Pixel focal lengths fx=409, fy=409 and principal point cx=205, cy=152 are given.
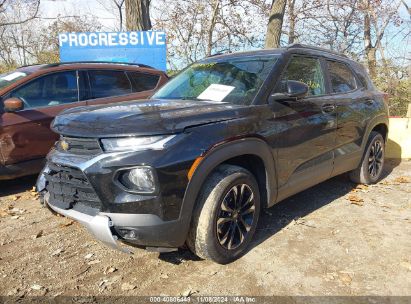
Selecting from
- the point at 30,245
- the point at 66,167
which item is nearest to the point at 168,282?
the point at 66,167

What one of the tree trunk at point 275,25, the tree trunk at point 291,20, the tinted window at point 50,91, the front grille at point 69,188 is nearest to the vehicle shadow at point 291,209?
the front grille at point 69,188

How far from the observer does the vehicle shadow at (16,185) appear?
5.60 m

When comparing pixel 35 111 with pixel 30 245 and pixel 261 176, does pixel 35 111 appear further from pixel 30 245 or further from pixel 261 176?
pixel 261 176

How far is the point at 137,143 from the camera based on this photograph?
292cm

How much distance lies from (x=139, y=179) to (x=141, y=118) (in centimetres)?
49

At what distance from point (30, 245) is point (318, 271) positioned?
2644mm

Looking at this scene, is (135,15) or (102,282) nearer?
(102,282)

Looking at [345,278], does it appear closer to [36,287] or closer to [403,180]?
[36,287]

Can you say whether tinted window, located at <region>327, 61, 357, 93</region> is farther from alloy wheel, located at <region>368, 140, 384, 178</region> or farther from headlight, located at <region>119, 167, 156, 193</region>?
headlight, located at <region>119, 167, 156, 193</region>

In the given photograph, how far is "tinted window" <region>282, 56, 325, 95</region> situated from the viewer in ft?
13.5

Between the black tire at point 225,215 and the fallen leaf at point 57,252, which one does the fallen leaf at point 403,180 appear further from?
the fallen leaf at point 57,252

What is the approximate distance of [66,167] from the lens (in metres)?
3.13

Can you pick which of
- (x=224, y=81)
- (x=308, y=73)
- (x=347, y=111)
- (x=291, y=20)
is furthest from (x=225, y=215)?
(x=291, y=20)

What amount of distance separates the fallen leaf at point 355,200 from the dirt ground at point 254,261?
0.48ft
